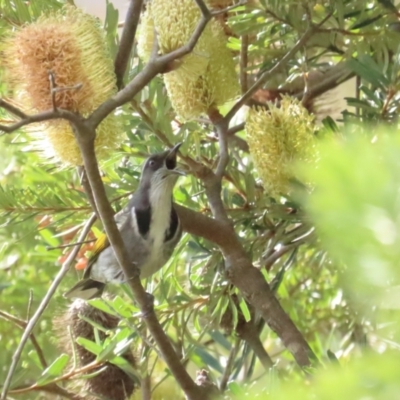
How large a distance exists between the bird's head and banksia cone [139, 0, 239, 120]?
45 millimetres

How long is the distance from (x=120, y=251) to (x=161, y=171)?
20 centimetres

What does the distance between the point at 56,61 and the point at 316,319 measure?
0.45 metres

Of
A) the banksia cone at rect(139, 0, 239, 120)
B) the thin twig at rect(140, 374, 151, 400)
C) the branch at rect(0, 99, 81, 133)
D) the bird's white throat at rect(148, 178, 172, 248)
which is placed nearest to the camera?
the branch at rect(0, 99, 81, 133)

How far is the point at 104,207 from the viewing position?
1.08 ft

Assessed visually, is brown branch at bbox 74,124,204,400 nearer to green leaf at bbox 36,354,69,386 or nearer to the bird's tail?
green leaf at bbox 36,354,69,386

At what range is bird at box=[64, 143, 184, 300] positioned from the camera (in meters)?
0.56

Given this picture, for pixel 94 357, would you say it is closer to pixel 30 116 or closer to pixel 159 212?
pixel 159 212

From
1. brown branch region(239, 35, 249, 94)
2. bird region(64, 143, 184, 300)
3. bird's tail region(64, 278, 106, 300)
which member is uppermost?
brown branch region(239, 35, 249, 94)

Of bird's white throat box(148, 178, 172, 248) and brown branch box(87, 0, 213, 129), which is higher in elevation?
brown branch box(87, 0, 213, 129)

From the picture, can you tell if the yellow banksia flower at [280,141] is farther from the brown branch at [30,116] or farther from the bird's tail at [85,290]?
the bird's tail at [85,290]

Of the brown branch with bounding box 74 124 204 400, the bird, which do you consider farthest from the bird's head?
the brown branch with bounding box 74 124 204 400

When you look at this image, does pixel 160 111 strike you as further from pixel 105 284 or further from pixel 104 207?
pixel 105 284

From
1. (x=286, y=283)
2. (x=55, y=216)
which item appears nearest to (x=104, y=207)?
(x=55, y=216)

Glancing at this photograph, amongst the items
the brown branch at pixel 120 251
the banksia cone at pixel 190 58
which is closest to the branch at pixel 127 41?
the banksia cone at pixel 190 58
